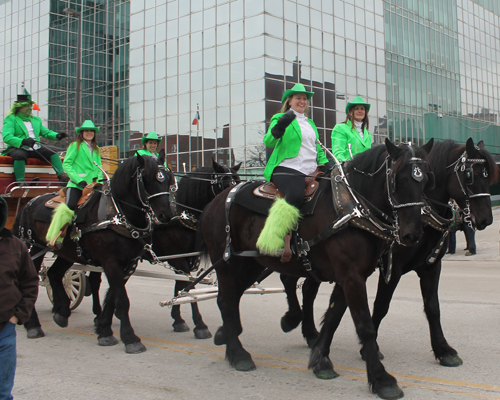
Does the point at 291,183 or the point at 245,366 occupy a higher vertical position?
the point at 291,183

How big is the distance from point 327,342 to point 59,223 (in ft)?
13.1

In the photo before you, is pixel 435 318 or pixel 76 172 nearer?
pixel 435 318

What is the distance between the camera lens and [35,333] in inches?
286

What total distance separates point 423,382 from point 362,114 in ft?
10.3

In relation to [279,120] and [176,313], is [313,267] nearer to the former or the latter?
[279,120]

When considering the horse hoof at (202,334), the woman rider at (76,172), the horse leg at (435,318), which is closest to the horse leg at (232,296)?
the horse hoof at (202,334)

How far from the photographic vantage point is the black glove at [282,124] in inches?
201

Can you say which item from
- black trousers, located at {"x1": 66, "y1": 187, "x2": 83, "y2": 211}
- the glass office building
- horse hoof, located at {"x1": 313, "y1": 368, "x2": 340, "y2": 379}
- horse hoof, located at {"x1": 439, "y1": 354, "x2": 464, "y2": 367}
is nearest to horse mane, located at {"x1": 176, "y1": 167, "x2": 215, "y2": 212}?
black trousers, located at {"x1": 66, "y1": 187, "x2": 83, "y2": 211}

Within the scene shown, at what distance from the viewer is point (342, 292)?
210 inches

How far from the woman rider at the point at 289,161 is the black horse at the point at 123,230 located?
63.3 inches

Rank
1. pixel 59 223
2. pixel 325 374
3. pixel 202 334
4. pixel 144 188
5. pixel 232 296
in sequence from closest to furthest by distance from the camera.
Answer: pixel 325 374
pixel 232 296
pixel 144 188
pixel 202 334
pixel 59 223

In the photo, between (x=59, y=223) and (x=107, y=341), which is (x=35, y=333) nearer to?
(x=107, y=341)

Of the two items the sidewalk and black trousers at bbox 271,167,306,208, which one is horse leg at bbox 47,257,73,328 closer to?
black trousers at bbox 271,167,306,208

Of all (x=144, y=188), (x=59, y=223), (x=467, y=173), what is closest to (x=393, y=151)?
(x=467, y=173)
